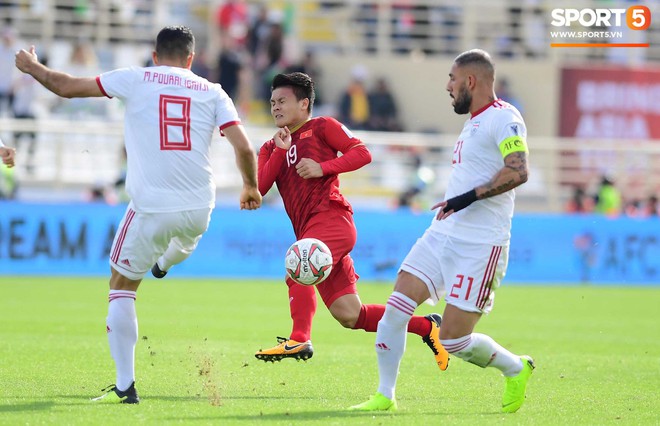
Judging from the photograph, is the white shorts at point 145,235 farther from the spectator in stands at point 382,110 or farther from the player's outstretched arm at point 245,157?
the spectator in stands at point 382,110

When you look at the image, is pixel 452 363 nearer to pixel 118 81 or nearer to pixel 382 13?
pixel 118 81

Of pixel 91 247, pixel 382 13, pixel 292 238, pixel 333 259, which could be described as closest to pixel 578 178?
pixel 382 13

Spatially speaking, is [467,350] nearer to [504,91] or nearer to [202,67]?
[202,67]

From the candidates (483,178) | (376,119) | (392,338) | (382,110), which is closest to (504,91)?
(382,110)

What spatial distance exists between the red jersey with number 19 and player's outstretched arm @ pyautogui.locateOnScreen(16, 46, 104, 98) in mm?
1911

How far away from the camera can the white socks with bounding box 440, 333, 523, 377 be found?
7754 mm

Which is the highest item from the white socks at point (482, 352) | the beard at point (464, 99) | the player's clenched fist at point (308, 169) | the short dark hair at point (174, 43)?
the short dark hair at point (174, 43)

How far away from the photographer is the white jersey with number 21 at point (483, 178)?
7.79m

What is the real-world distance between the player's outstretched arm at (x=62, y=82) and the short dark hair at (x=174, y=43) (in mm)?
545

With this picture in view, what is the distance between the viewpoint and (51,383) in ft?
28.5

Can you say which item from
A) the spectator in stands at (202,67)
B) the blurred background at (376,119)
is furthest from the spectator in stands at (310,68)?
the spectator in stands at (202,67)

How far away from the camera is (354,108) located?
26719mm

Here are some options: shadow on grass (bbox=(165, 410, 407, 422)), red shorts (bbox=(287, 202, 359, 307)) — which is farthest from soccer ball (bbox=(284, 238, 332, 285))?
shadow on grass (bbox=(165, 410, 407, 422))

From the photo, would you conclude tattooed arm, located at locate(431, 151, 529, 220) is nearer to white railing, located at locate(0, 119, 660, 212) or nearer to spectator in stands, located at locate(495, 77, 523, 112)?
white railing, located at locate(0, 119, 660, 212)
